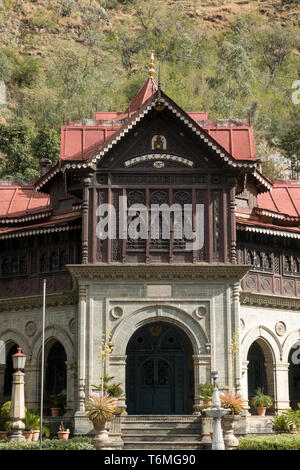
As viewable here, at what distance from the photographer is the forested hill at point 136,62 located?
87.2 metres

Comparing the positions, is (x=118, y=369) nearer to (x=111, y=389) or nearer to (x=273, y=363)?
(x=111, y=389)

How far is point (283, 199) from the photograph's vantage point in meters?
47.7

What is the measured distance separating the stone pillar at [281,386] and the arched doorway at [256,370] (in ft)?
2.25

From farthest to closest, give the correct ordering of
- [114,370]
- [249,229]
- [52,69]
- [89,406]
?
[52,69] → [249,229] → [114,370] → [89,406]

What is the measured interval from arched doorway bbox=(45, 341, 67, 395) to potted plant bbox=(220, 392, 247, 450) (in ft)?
33.1

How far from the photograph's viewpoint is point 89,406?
33969 millimetres

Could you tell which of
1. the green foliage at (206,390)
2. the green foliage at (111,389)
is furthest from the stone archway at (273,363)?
the green foliage at (111,389)

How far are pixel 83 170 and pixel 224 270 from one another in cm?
741

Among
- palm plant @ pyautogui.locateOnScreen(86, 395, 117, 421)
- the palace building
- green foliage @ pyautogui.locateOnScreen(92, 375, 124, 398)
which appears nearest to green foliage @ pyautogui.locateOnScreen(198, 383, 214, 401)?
the palace building

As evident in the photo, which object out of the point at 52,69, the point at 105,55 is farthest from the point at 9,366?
the point at 105,55

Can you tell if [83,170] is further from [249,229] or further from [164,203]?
[249,229]

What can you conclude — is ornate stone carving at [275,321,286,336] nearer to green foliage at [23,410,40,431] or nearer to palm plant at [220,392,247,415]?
palm plant at [220,392,247,415]

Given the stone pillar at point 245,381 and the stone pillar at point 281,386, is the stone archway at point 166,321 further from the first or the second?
the stone pillar at point 281,386

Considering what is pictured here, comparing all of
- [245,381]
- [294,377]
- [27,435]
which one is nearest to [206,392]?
[245,381]
